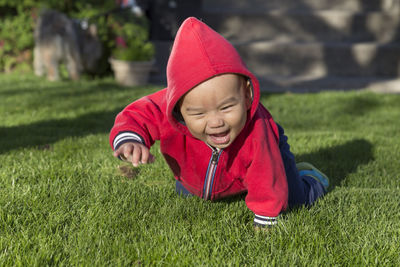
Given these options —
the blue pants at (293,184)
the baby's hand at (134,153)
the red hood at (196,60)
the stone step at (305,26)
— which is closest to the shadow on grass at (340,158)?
the blue pants at (293,184)

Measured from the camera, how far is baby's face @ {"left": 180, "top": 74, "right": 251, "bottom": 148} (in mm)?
2135

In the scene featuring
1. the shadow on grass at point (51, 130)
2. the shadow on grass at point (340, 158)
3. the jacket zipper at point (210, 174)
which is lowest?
the shadow on grass at point (51, 130)

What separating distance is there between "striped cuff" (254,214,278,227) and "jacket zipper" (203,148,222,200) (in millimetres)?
328

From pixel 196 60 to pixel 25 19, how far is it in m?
8.00

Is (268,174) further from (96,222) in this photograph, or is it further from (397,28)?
(397,28)

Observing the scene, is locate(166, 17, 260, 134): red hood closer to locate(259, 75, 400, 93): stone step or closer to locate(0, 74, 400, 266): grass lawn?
locate(0, 74, 400, 266): grass lawn

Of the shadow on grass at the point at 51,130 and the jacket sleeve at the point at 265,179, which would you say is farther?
the shadow on grass at the point at 51,130

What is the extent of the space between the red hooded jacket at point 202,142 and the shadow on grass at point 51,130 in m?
1.93

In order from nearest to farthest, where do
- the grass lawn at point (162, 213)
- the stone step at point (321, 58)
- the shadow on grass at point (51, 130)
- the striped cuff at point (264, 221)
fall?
the grass lawn at point (162, 213)
the striped cuff at point (264, 221)
the shadow on grass at point (51, 130)
the stone step at point (321, 58)

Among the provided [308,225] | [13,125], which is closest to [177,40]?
[308,225]

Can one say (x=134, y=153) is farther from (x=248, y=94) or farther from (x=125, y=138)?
(x=248, y=94)

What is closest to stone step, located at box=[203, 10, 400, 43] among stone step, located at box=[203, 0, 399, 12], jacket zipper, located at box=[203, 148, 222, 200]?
stone step, located at box=[203, 0, 399, 12]

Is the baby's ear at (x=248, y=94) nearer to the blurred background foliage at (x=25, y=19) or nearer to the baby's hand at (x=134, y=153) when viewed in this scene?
the baby's hand at (x=134, y=153)

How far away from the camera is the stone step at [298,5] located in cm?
925
